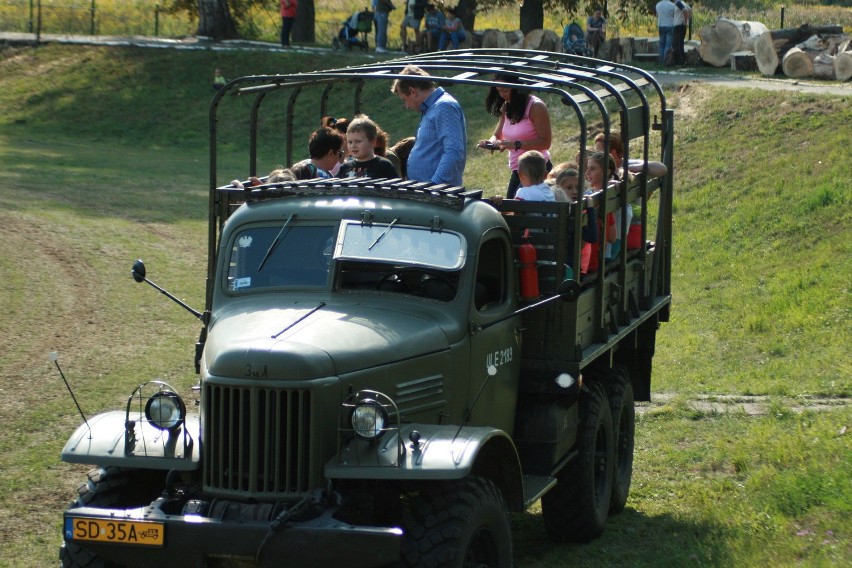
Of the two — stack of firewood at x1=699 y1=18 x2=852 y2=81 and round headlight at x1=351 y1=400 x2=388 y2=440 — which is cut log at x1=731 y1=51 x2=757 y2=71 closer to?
stack of firewood at x1=699 y1=18 x2=852 y2=81

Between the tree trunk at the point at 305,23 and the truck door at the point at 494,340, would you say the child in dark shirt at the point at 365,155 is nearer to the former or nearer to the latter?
the truck door at the point at 494,340

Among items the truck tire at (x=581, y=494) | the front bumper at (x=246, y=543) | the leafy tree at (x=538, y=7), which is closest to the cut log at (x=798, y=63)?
the leafy tree at (x=538, y=7)

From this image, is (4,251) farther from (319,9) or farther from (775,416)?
(319,9)

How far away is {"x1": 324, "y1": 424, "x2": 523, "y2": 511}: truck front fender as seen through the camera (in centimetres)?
565

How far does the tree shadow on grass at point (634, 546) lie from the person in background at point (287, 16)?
27518 millimetres

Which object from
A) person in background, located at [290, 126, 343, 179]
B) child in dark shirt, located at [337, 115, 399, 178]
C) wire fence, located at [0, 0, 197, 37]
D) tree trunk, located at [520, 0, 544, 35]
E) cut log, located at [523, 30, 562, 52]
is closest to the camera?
child in dark shirt, located at [337, 115, 399, 178]

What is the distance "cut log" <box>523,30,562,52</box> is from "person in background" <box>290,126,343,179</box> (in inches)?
953

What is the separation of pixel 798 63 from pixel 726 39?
294 cm

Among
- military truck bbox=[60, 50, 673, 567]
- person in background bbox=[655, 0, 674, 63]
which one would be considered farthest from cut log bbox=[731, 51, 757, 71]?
military truck bbox=[60, 50, 673, 567]

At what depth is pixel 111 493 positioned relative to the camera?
621 cm

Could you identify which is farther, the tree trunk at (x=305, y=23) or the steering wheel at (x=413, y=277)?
the tree trunk at (x=305, y=23)

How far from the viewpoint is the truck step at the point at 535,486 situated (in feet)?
23.0

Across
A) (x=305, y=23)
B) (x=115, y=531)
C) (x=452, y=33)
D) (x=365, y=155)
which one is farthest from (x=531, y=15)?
(x=115, y=531)

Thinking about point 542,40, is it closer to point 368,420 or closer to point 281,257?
point 281,257
